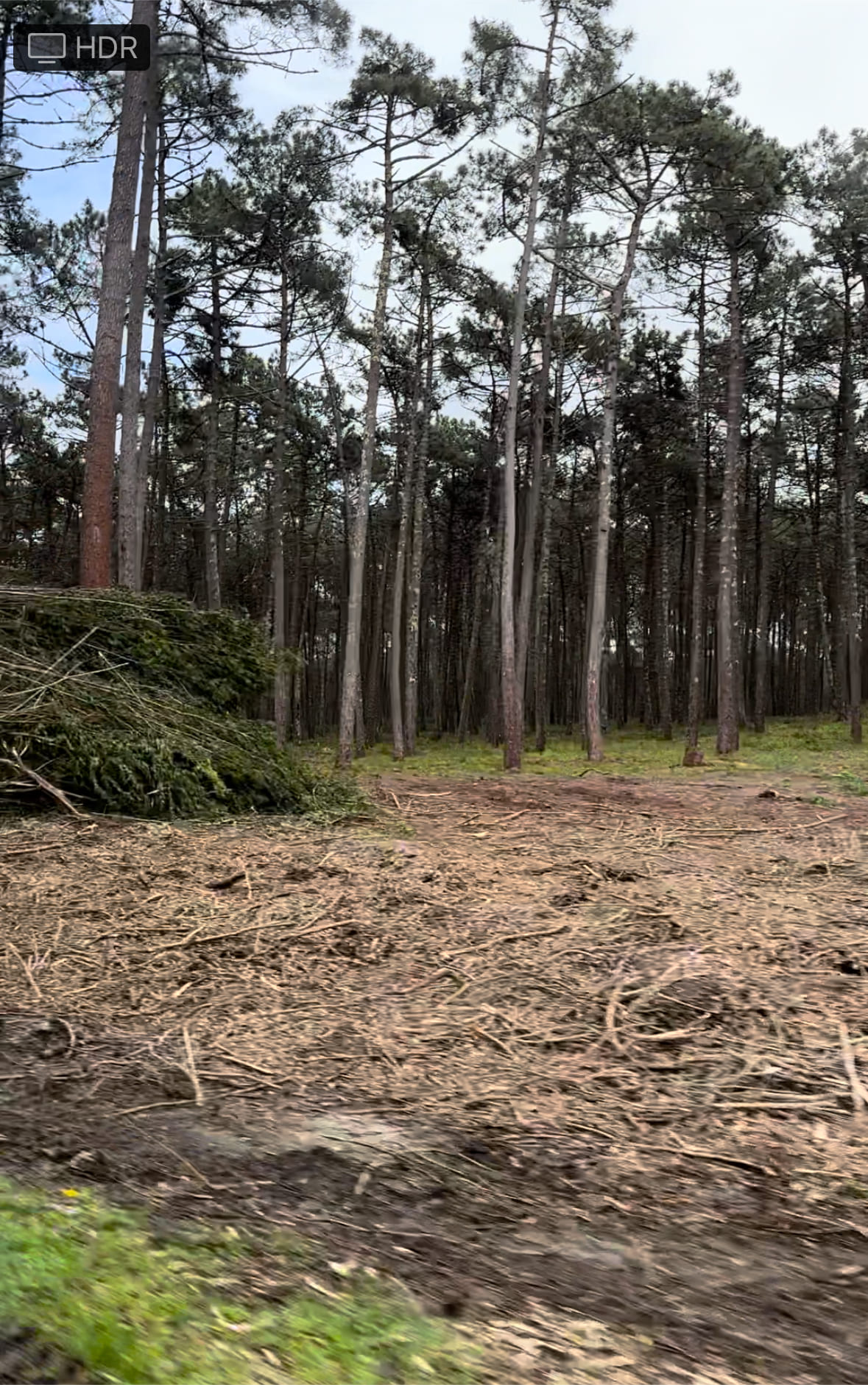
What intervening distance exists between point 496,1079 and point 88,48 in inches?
627

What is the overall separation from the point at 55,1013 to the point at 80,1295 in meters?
2.02

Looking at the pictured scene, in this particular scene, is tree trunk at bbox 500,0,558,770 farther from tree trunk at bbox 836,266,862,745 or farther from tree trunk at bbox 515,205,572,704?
tree trunk at bbox 836,266,862,745

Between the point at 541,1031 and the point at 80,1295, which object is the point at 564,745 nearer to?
the point at 541,1031

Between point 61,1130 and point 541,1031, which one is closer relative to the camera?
point 61,1130

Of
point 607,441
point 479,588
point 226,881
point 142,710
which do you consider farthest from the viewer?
point 479,588

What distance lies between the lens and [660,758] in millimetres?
20031

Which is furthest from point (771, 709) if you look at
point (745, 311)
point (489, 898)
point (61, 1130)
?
point (61, 1130)

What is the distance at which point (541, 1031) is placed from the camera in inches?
126

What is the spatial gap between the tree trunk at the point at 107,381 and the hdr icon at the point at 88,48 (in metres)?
0.95

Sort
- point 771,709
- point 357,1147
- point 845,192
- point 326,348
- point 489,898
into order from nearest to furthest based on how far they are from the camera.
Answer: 1. point 357,1147
2. point 489,898
3. point 845,192
4. point 326,348
5. point 771,709

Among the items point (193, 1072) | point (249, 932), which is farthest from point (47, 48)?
point (193, 1072)

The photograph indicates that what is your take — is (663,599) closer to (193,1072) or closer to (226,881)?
(226,881)

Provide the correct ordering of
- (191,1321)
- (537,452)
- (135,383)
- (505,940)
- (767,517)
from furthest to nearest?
(767,517) → (537,452) → (135,383) → (505,940) → (191,1321)

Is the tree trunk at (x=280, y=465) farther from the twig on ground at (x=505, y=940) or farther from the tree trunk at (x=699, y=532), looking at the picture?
the twig on ground at (x=505, y=940)
